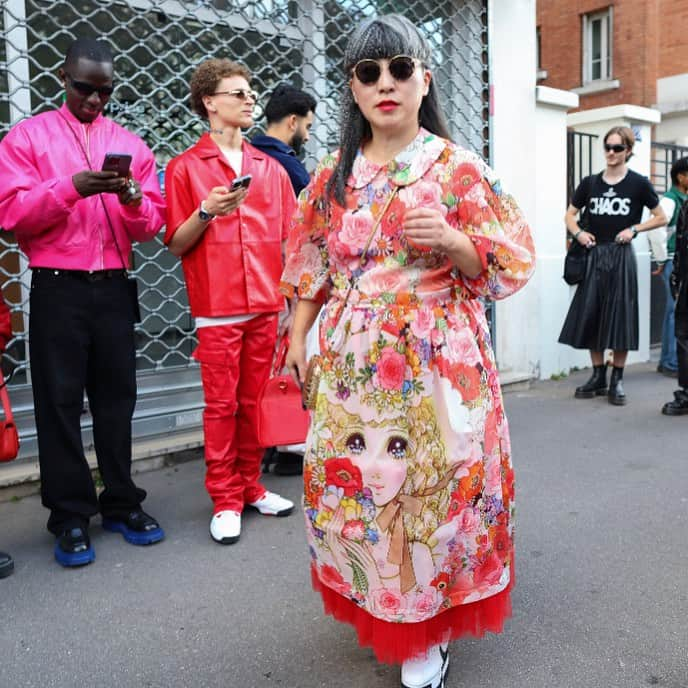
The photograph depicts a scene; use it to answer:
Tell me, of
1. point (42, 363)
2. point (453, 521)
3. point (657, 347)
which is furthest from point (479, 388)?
point (657, 347)

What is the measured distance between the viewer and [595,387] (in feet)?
21.2

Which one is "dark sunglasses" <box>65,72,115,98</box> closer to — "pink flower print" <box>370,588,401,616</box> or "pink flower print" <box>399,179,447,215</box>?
"pink flower print" <box>399,179,447,215</box>

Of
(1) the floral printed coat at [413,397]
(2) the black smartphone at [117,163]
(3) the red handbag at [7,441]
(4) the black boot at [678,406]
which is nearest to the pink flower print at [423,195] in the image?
(1) the floral printed coat at [413,397]

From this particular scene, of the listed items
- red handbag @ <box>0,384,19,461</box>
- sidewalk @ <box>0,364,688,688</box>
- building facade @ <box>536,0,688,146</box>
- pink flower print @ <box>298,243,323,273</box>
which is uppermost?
building facade @ <box>536,0,688,146</box>

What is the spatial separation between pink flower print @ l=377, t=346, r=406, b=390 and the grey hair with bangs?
1.45ft

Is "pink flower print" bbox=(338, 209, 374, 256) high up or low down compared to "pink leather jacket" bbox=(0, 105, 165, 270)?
down

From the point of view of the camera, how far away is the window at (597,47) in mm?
18925

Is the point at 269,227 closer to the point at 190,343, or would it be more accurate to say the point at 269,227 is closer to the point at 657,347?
the point at 190,343

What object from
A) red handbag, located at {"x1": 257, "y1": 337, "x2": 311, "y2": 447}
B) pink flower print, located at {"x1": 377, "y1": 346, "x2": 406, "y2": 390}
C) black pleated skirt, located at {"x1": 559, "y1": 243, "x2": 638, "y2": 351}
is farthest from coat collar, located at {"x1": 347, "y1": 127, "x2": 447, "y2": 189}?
black pleated skirt, located at {"x1": 559, "y1": 243, "x2": 638, "y2": 351}

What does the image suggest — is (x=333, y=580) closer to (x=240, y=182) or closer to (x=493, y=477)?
(x=493, y=477)

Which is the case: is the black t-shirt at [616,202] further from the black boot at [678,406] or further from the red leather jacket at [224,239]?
the red leather jacket at [224,239]

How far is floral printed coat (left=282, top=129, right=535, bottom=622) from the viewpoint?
2.06 meters

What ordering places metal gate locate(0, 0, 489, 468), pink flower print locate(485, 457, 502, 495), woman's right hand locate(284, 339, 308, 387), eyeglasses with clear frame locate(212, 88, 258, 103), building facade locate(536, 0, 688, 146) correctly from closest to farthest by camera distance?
pink flower print locate(485, 457, 502, 495)
woman's right hand locate(284, 339, 308, 387)
eyeglasses with clear frame locate(212, 88, 258, 103)
metal gate locate(0, 0, 489, 468)
building facade locate(536, 0, 688, 146)

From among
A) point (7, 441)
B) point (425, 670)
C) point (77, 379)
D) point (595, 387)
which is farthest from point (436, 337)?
point (595, 387)
